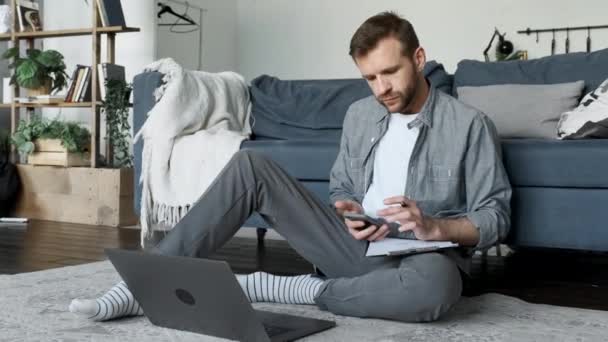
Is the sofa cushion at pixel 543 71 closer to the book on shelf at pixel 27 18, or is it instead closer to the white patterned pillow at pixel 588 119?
the white patterned pillow at pixel 588 119

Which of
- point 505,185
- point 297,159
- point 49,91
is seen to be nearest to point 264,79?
point 297,159

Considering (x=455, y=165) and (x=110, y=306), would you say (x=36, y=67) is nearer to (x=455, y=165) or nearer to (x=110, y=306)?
(x=110, y=306)

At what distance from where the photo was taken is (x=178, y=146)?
9.96 ft

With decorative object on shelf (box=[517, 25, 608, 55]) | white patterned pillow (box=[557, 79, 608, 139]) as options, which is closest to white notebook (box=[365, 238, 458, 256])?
white patterned pillow (box=[557, 79, 608, 139])

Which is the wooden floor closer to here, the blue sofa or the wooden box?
the blue sofa

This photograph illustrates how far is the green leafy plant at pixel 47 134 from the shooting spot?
4192mm

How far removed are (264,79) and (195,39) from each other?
2.20 m

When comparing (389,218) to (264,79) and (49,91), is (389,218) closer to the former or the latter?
(264,79)

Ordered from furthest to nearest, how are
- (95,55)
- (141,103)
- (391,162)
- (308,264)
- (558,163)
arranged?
(95,55)
(141,103)
(308,264)
(558,163)
(391,162)

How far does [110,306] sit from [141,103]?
5.52ft

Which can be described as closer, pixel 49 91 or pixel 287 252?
pixel 287 252

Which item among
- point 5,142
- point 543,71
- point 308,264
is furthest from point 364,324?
point 5,142

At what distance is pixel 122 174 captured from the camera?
13.2ft

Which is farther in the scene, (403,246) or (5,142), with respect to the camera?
(5,142)
